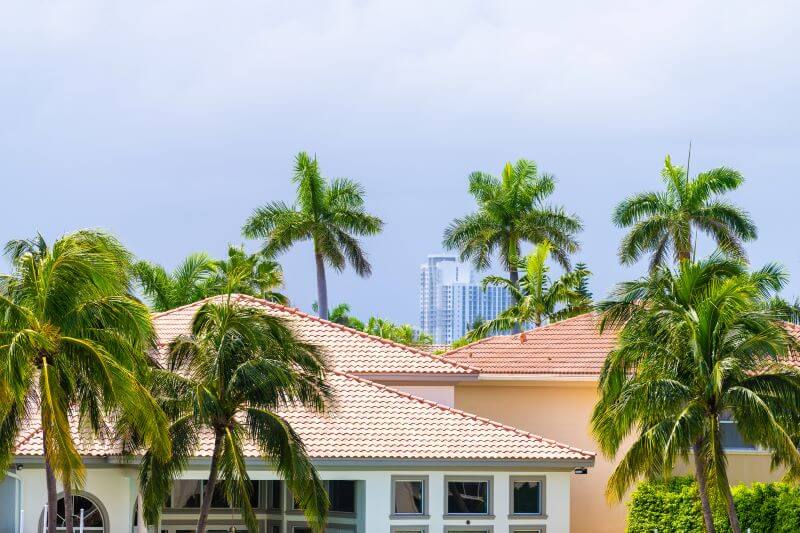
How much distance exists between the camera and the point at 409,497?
35625 millimetres

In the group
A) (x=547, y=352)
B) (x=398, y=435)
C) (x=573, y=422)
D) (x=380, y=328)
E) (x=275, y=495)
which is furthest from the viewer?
(x=380, y=328)

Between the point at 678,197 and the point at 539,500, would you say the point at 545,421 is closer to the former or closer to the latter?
the point at 539,500

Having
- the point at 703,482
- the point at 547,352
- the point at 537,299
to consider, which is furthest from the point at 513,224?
the point at 703,482

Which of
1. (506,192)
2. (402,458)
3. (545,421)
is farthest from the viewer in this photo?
(506,192)

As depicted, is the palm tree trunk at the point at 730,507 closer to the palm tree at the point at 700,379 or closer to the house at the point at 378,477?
the palm tree at the point at 700,379

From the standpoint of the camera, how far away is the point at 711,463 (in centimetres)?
3241

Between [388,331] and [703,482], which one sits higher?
[388,331]

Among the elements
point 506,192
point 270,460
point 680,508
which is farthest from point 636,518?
point 506,192

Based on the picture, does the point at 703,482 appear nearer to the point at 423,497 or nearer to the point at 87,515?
the point at 423,497

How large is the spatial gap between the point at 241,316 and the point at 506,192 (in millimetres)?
32856

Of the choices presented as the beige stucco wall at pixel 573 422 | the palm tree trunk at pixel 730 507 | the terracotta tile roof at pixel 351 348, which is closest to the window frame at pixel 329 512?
the terracotta tile roof at pixel 351 348

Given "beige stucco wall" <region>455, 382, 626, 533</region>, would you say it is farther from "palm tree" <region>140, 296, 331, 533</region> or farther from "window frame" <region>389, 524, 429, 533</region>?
"palm tree" <region>140, 296, 331, 533</region>

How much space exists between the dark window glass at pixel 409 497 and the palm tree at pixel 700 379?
191 inches

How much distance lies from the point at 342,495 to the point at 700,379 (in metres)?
9.45
